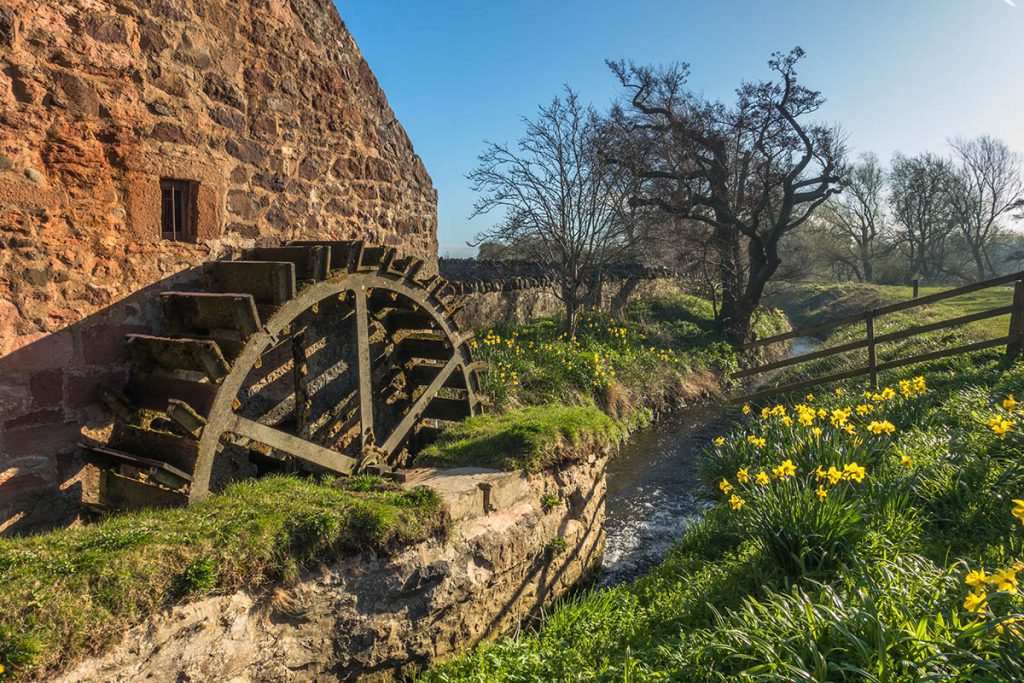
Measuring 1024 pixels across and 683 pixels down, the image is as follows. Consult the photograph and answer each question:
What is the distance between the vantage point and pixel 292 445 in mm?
4723

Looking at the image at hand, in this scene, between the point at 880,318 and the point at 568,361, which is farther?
the point at 880,318

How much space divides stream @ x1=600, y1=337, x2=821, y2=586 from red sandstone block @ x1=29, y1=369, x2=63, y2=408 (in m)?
4.49

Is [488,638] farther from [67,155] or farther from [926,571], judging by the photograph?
[67,155]

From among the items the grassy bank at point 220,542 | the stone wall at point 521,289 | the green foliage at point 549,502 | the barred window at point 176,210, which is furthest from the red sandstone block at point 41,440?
the stone wall at point 521,289

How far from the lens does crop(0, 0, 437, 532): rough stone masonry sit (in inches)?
147

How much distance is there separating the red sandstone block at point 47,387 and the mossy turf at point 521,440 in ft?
8.86

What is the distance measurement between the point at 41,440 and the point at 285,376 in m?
1.98

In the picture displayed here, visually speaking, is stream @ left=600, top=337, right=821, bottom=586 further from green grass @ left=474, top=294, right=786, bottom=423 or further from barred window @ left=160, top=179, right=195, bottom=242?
barred window @ left=160, top=179, right=195, bottom=242

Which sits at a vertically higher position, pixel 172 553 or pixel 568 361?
pixel 568 361

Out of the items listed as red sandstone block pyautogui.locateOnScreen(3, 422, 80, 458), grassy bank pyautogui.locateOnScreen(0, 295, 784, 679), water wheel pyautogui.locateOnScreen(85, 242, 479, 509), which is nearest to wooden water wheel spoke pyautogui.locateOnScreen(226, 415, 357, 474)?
water wheel pyautogui.locateOnScreen(85, 242, 479, 509)

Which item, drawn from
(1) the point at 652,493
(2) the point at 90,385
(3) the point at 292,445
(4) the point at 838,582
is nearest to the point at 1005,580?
(4) the point at 838,582

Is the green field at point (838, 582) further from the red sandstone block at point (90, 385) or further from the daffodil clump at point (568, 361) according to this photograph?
the daffodil clump at point (568, 361)

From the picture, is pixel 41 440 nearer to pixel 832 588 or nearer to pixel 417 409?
pixel 417 409

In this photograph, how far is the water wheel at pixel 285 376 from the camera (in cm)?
402
